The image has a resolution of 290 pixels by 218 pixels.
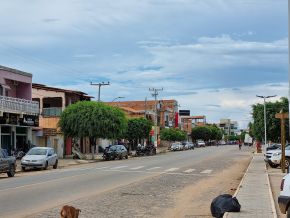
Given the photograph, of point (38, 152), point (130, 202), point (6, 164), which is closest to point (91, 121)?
point (38, 152)

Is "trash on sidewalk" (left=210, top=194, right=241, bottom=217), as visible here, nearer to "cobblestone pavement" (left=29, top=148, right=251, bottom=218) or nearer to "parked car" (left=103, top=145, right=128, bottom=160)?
"cobblestone pavement" (left=29, top=148, right=251, bottom=218)

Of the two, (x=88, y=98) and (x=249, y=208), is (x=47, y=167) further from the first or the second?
(x=88, y=98)

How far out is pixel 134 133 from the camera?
250ft

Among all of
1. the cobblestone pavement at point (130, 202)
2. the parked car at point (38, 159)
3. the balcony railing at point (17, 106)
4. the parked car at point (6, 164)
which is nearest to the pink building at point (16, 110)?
the balcony railing at point (17, 106)

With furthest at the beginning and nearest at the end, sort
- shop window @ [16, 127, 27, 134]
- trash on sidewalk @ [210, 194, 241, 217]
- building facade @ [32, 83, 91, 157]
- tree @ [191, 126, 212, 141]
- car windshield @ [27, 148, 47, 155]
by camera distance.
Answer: tree @ [191, 126, 212, 141] < building facade @ [32, 83, 91, 157] < shop window @ [16, 127, 27, 134] < car windshield @ [27, 148, 47, 155] < trash on sidewalk @ [210, 194, 241, 217]

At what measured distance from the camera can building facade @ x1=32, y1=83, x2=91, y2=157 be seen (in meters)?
56.0

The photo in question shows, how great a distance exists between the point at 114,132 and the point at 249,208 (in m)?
40.2

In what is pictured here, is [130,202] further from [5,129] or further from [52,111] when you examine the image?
[52,111]

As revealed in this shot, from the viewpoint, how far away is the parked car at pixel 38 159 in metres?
34.2

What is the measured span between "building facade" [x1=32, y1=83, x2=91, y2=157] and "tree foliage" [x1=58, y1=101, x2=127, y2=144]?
354 centimetres

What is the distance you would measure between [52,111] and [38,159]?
2995cm

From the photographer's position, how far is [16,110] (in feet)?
146

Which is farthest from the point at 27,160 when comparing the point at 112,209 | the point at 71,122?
the point at 112,209

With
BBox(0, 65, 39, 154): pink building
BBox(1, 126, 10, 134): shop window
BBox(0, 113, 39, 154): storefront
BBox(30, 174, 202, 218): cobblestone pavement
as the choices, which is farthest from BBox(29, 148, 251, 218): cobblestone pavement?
BBox(1, 126, 10, 134): shop window
